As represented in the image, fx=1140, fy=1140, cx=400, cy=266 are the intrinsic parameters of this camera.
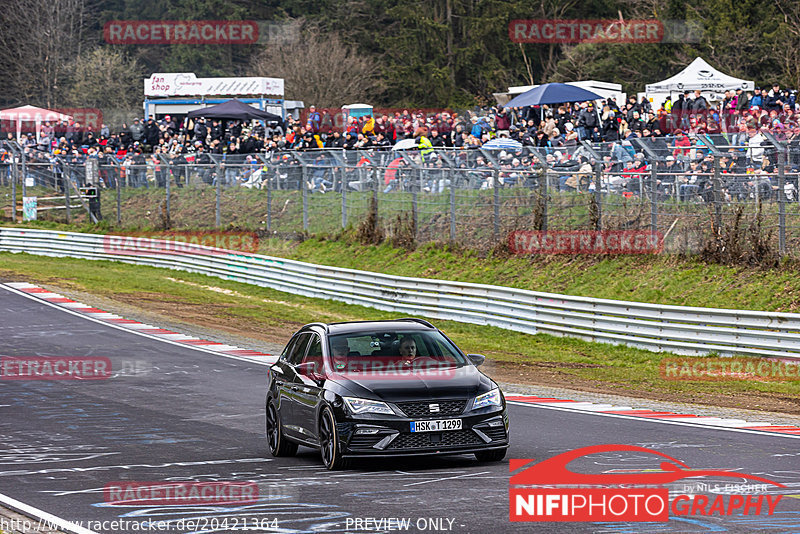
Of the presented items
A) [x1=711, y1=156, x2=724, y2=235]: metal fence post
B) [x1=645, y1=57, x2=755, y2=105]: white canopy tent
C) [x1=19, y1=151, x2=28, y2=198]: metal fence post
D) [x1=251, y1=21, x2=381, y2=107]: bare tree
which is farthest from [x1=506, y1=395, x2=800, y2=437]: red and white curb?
[x1=251, y1=21, x2=381, y2=107]: bare tree

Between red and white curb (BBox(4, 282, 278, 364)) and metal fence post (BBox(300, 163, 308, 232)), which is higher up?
metal fence post (BBox(300, 163, 308, 232))

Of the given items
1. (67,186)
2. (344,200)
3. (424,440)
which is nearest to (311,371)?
(424,440)

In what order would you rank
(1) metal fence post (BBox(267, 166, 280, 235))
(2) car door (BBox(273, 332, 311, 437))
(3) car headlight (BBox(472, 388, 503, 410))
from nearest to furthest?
(3) car headlight (BBox(472, 388, 503, 410))
(2) car door (BBox(273, 332, 311, 437))
(1) metal fence post (BBox(267, 166, 280, 235))

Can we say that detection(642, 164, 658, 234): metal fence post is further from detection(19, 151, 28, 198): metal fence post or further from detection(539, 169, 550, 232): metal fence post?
detection(19, 151, 28, 198): metal fence post

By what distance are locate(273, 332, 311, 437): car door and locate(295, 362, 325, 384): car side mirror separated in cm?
9

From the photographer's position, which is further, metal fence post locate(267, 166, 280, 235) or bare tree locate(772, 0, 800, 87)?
bare tree locate(772, 0, 800, 87)

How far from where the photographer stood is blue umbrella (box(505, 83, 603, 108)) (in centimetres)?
3238

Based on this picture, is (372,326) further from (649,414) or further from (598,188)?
(598,188)

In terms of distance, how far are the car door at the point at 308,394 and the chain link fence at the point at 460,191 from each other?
38.9 ft

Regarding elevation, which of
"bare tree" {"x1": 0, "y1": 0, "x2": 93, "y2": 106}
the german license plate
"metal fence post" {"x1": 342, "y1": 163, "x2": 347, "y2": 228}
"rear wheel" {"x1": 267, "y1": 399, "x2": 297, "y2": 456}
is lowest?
"rear wheel" {"x1": 267, "y1": 399, "x2": 297, "y2": 456}

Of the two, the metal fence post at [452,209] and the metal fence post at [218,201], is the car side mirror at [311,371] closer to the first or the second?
the metal fence post at [452,209]

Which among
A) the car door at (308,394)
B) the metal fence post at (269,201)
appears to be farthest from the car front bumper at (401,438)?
the metal fence post at (269,201)

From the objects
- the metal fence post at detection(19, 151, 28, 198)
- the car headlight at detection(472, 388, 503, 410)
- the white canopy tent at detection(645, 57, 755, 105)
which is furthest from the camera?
the metal fence post at detection(19, 151, 28, 198)

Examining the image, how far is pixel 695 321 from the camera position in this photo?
65.3 ft
